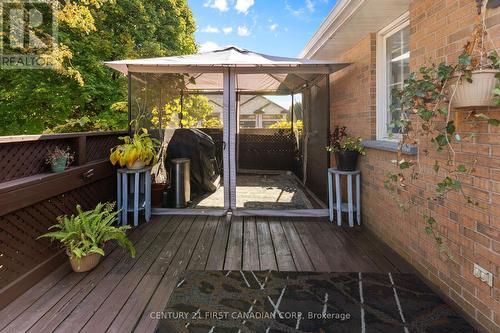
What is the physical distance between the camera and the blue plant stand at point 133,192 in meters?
4.18

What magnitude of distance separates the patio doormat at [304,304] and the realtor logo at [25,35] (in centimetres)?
610

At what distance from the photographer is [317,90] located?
527 cm

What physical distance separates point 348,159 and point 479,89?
7.54ft

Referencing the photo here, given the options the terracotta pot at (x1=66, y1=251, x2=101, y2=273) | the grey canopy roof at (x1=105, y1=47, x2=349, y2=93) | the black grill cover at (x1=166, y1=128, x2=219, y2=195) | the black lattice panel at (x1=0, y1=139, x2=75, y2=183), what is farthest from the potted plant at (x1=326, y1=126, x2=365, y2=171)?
the black lattice panel at (x1=0, y1=139, x2=75, y2=183)

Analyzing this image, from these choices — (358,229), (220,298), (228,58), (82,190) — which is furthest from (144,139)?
(358,229)

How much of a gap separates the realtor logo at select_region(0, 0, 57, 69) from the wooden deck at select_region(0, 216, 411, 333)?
16.7 feet

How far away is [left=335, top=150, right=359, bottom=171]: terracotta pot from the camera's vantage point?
4047 mm

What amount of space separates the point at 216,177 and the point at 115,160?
220cm

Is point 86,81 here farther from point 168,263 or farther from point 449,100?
point 449,100

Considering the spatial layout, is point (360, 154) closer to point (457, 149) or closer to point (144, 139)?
point (457, 149)

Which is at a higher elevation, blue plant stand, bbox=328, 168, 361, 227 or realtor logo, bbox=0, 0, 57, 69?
realtor logo, bbox=0, 0, 57, 69

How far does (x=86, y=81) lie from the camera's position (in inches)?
366

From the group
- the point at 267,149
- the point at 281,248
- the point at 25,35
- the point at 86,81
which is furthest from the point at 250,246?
the point at 86,81

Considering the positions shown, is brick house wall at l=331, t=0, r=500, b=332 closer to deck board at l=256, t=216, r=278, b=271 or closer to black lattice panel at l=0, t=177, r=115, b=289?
deck board at l=256, t=216, r=278, b=271
